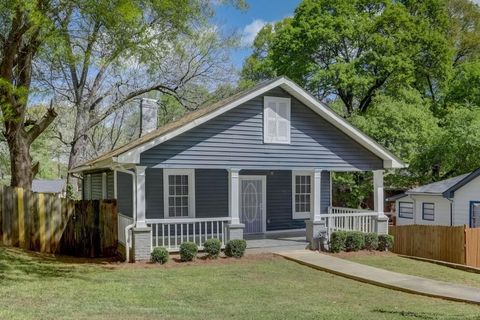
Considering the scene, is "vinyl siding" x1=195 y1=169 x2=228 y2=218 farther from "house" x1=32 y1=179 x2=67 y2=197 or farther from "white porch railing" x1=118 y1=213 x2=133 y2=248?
"house" x1=32 y1=179 x2=67 y2=197

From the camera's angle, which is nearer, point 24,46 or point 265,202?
point 24,46

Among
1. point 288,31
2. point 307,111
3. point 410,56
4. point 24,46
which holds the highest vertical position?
point 288,31

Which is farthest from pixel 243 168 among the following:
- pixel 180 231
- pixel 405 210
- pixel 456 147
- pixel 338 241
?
pixel 405 210

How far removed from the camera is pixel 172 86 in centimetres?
2688

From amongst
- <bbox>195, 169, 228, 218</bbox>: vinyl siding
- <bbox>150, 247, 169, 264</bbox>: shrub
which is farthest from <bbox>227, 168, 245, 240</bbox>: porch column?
<bbox>195, 169, 228, 218</bbox>: vinyl siding

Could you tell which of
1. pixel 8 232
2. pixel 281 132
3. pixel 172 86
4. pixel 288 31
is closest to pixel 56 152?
pixel 172 86

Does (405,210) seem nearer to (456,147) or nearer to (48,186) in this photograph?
(456,147)

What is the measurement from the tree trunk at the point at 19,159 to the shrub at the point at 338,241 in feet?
32.4

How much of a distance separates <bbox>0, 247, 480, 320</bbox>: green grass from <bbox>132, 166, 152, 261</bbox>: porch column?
72 centimetres

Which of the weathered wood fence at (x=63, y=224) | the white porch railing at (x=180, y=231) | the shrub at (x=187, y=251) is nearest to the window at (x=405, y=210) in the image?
the white porch railing at (x=180, y=231)

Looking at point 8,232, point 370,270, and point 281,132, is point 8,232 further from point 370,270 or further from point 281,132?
point 370,270

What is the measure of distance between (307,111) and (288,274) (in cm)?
594

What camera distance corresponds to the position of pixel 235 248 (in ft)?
42.8

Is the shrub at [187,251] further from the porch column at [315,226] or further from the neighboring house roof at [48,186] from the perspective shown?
the neighboring house roof at [48,186]
